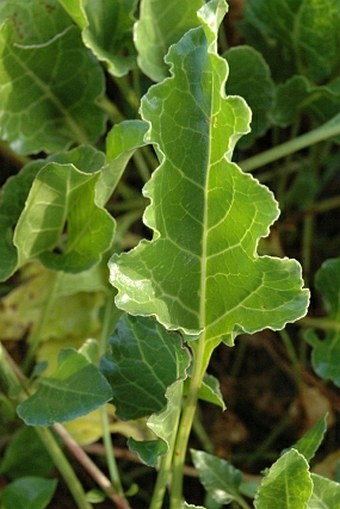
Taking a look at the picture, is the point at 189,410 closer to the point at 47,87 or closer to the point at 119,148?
the point at 119,148

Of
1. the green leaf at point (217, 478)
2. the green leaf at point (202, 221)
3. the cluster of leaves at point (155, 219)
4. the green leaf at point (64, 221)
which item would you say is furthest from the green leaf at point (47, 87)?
the green leaf at point (217, 478)

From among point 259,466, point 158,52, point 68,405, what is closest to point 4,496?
point 68,405

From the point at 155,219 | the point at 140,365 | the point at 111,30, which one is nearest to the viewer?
the point at 155,219

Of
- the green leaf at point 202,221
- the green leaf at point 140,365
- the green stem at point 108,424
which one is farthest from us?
the green stem at point 108,424

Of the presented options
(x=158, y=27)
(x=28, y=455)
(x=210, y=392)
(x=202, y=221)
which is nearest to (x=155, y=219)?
(x=202, y=221)

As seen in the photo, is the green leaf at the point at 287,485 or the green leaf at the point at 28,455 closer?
the green leaf at the point at 287,485

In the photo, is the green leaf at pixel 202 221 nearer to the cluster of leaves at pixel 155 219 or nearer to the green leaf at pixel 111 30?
the cluster of leaves at pixel 155 219
